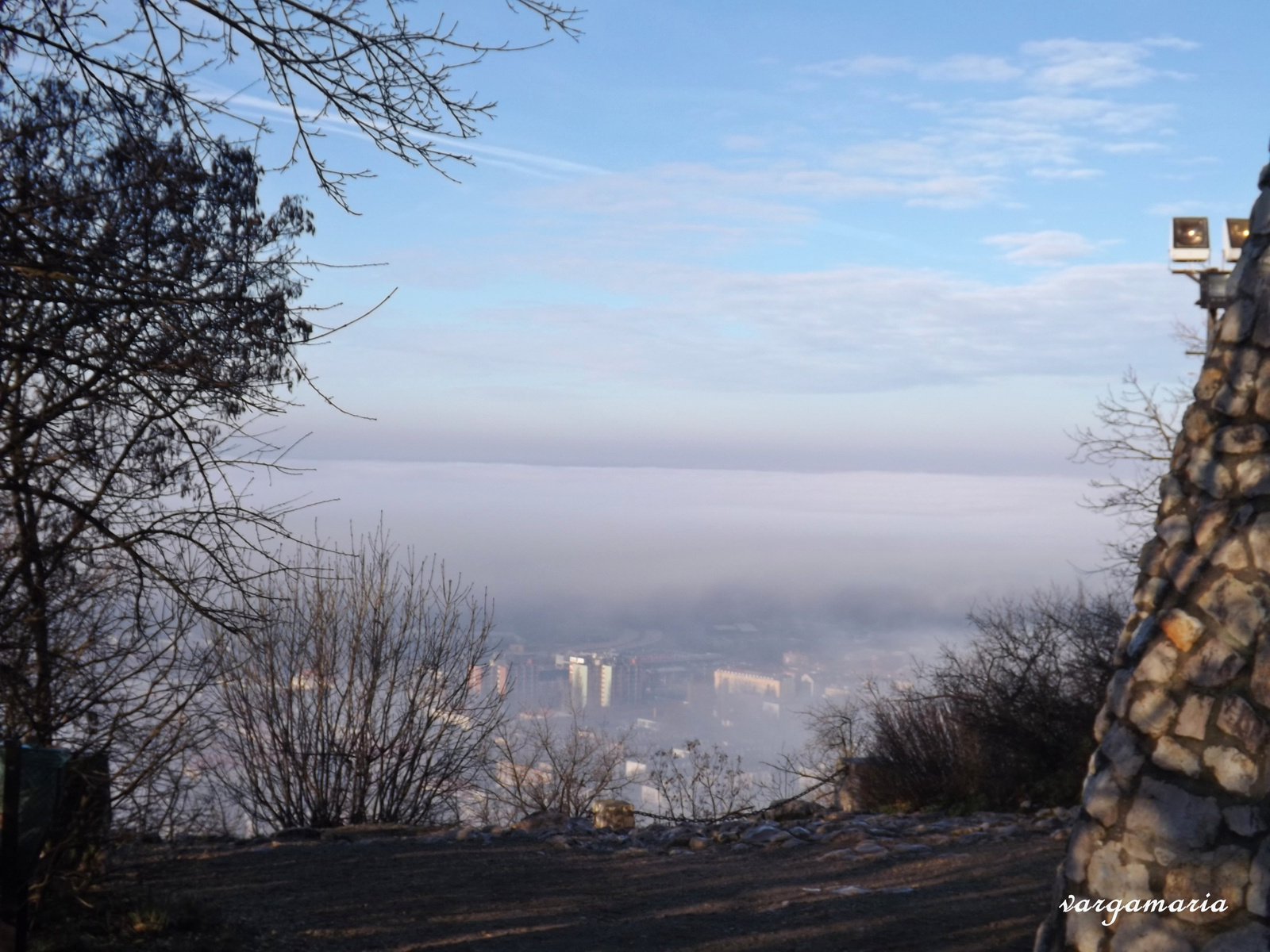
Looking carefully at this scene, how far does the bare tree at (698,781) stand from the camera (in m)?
16.2

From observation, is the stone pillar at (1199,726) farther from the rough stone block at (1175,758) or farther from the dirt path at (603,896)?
the dirt path at (603,896)

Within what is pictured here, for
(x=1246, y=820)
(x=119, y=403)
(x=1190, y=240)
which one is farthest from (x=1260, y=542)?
(x=1190, y=240)

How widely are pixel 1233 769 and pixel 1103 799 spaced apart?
→ 0.44 meters

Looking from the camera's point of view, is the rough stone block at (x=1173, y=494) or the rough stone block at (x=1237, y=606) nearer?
the rough stone block at (x=1237, y=606)

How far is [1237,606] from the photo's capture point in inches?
142

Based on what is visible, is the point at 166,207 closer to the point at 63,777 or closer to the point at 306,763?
the point at 63,777

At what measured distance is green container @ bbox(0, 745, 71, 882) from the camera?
15.2 feet

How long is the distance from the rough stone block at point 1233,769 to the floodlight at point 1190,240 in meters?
17.8

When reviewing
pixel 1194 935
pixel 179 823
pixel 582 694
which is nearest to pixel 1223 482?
pixel 1194 935

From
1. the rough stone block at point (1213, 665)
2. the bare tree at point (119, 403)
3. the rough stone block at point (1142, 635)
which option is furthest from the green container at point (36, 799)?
the rough stone block at point (1213, 665)

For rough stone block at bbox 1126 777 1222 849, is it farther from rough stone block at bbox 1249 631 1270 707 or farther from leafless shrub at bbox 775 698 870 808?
leafless shrub at bbox 775 698 870 808

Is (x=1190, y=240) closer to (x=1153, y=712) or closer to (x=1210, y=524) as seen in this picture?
(x=1210, y=524)

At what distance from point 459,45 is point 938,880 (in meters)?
5.69

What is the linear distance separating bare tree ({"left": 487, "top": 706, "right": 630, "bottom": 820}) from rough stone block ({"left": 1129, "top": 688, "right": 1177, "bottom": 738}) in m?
10.5
